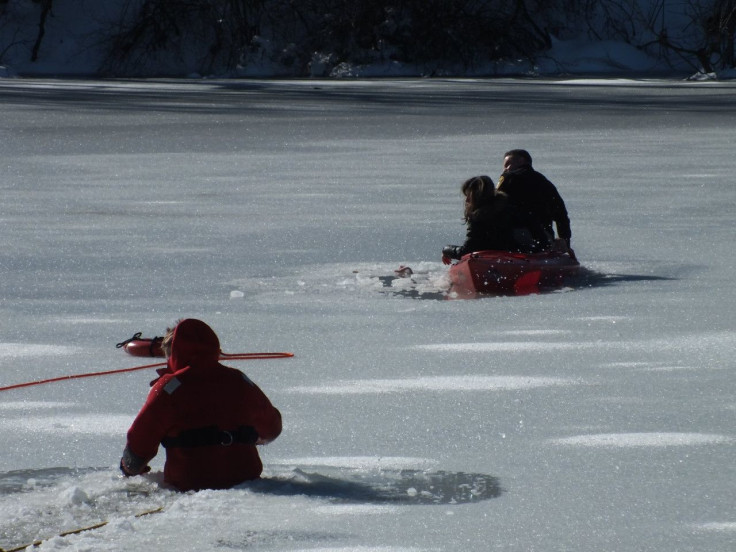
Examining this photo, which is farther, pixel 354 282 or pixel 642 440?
pixel 354 282

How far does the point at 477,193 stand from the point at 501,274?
16.2 inches

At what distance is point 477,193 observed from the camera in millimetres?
6422

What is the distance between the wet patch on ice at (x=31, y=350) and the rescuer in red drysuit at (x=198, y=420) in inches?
74.1

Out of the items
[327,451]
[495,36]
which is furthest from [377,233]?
[495,36]

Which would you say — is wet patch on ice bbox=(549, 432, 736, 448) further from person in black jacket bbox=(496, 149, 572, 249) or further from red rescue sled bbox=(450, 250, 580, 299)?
person in black jacket bbox=(496, 149, 572, 249)

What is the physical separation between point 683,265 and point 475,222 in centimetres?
129

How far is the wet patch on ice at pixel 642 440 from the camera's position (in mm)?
3641

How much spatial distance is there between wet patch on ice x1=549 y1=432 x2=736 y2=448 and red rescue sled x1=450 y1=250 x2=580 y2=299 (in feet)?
8.46

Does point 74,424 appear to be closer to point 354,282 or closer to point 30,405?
point 30,405

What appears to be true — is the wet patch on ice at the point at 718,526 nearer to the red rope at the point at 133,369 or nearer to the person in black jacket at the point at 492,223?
the red rope at the point at 133,369

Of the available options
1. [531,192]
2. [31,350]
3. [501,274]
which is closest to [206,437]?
[31,350]

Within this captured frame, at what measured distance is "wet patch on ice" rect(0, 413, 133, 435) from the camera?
3.88 meters

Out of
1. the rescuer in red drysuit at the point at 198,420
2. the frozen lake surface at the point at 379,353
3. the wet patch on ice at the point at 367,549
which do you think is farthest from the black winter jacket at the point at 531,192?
the wet patch on ice at the point at 367,549

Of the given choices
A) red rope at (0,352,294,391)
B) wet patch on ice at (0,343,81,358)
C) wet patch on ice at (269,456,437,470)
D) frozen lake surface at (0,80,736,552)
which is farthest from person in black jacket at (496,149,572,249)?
wet patch on ice at (269,456,437,470)
